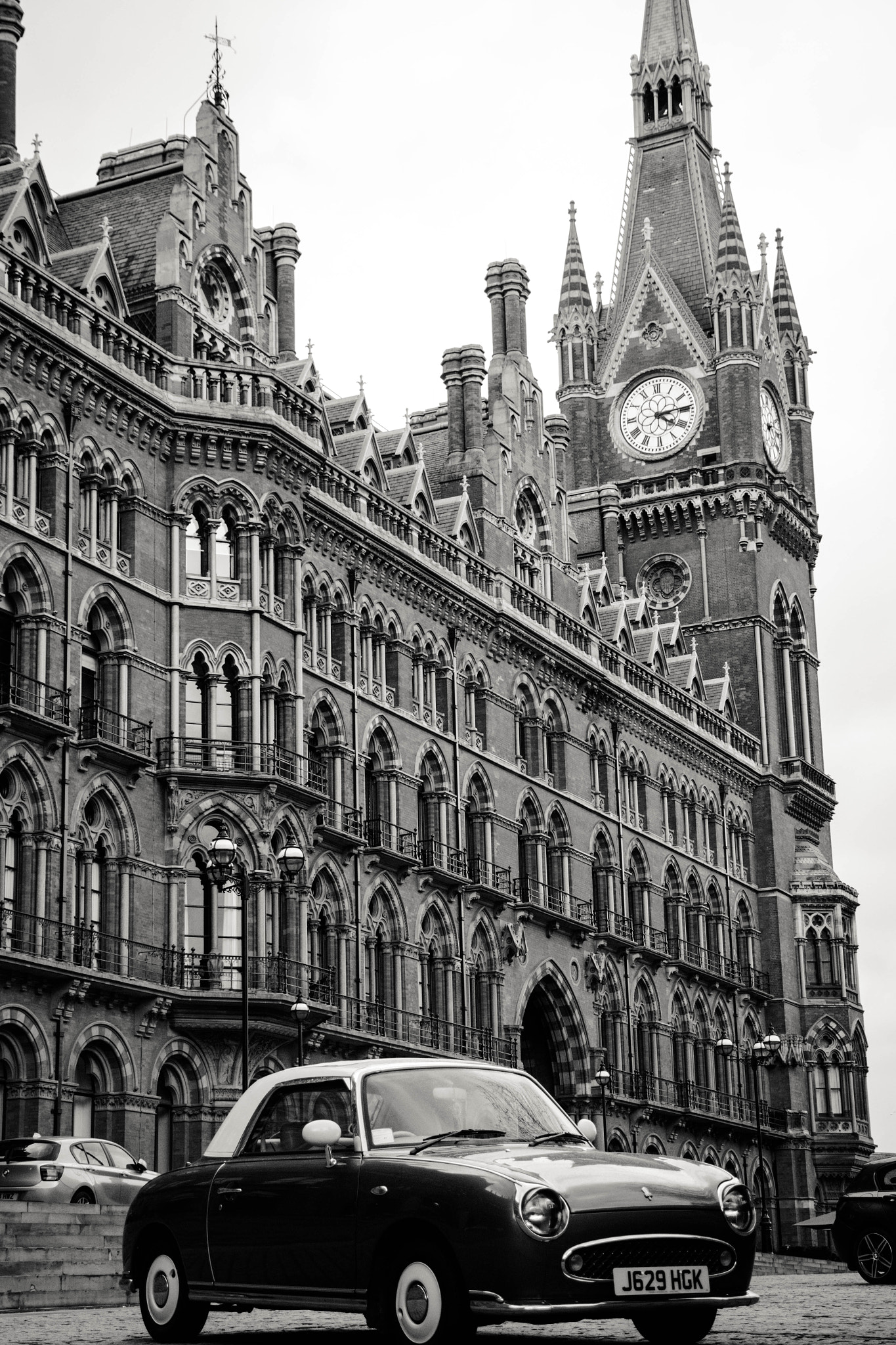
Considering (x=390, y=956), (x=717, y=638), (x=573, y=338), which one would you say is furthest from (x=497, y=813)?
(x=573, y=338)

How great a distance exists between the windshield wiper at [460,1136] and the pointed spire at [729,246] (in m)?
71.8

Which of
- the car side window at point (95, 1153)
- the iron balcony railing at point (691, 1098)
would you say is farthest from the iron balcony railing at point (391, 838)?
the car side window at point (95, 1153)

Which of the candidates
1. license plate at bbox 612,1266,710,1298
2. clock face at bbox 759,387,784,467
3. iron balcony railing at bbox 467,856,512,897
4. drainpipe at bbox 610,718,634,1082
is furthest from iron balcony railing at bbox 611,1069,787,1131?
license plate at bbox 612,1266,710,1298

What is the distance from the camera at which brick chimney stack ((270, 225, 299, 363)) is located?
50.5m

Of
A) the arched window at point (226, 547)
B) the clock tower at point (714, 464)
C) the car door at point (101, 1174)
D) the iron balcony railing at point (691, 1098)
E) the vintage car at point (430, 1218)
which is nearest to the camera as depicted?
the vintage car at point (430, 1218)

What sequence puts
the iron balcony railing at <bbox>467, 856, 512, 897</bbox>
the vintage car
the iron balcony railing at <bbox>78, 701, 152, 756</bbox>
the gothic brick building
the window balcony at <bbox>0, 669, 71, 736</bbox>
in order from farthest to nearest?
the iron balcony railing at <bbox>467, 856, 512, 897</bbox>
the iron balcony railing at <bbox>78, 701, 152, 756</bbox>
the gothic brick building
the window balcony at <bbox>0, 669, 71, 736</bbox>
the vintage car

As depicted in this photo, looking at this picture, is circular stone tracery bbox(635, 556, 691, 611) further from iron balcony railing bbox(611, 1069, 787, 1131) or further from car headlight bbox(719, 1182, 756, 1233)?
car headlight bbox(719, 1182, 756, 1233)

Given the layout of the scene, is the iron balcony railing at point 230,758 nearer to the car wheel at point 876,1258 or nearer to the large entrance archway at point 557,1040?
the large entrance archway at point 557,1040

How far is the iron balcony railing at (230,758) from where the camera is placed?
3994 centimetres

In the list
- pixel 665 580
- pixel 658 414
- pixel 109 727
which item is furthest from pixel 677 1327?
pixel 658 414

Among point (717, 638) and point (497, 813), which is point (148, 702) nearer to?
point (497, 813)

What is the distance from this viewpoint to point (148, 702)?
39.8m

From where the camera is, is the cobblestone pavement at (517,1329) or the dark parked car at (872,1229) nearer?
the cobblestone pavement at (517,1329)

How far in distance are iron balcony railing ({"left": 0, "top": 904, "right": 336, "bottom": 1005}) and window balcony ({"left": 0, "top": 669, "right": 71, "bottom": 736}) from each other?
10.5 ft
